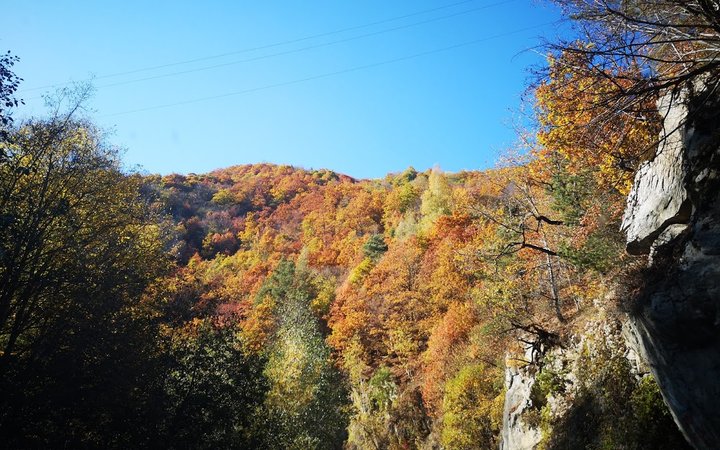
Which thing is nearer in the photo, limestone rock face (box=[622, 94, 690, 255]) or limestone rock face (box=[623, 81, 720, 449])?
limestone rock face (box=[623, 81, 720, 449])

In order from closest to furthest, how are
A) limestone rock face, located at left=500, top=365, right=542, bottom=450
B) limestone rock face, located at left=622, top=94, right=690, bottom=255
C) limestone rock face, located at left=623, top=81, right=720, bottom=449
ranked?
limestone rock face, located at left=623, top=81, right=720, bottom=449
limestone rock face, located at left=622, top=94, right=690, bottom=255
limestone rock face, located at left=500, top=365, right=542, bottom=450

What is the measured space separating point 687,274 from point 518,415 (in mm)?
9648

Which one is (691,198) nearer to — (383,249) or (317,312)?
(317,312)

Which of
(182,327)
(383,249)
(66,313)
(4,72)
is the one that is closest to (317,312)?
(383,249)

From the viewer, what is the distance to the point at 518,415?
43.8 ft

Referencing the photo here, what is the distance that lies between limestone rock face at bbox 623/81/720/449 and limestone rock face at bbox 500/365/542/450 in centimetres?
680

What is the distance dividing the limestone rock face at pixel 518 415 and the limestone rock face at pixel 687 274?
22.3 ft

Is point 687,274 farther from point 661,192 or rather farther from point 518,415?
point 518,415

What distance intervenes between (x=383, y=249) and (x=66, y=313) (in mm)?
41345

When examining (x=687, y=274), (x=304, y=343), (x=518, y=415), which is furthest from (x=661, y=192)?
(x=304, y=343)

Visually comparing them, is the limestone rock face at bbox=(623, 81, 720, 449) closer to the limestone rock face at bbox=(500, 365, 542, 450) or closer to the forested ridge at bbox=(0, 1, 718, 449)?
the forested ridge at bbox=(0, 1, 718, 449)

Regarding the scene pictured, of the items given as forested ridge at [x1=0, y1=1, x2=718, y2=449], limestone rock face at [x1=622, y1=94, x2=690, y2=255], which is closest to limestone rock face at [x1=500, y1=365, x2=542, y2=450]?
forested ridge at [x1=0, y1=1, x2=718, y2=449]

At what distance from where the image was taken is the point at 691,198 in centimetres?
656

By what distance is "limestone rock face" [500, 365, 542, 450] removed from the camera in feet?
40.6
